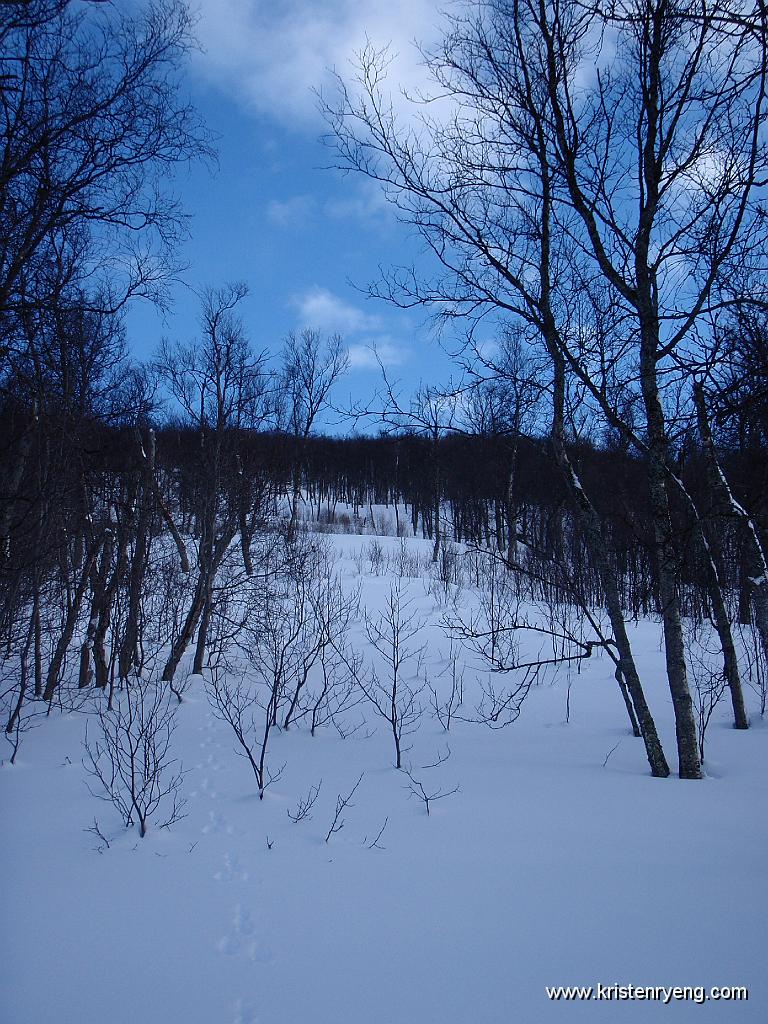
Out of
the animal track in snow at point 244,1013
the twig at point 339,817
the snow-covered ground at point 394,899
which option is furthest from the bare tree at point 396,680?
the animal track in snow at point 244,1013

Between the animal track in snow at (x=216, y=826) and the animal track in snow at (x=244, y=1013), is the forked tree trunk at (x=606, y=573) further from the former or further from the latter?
the animal track in snow at (x=244, y=1013)

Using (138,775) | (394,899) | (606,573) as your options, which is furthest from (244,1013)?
(606,573)

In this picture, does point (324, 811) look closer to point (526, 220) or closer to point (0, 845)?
point (0, 845)

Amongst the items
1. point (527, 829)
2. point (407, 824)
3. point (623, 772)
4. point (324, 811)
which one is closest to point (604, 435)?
point (623, 772)

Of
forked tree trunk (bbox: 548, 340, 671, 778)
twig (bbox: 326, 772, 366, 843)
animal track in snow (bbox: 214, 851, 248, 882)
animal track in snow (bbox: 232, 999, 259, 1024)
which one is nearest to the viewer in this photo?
animal track in snow (bbox: 232, 999, 259, 1024)

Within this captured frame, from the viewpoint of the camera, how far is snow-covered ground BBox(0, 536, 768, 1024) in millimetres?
2582

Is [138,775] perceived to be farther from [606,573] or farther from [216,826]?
[606,573]

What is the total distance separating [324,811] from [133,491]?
337 inches

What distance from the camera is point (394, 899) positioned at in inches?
133

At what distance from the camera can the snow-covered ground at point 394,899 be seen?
8.47 feet

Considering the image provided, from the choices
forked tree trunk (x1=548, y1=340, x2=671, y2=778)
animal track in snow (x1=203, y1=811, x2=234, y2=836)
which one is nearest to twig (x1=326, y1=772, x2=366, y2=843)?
animal track in snow (x1=203, y1=811, x2=234, y2=836)

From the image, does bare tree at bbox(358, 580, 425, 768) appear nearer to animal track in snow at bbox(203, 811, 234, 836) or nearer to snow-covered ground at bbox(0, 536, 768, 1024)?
snow-covered ground at bbox(0, 536, 768, 1024)

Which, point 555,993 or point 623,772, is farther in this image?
point 623,772

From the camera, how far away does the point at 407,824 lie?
454 centimetres
